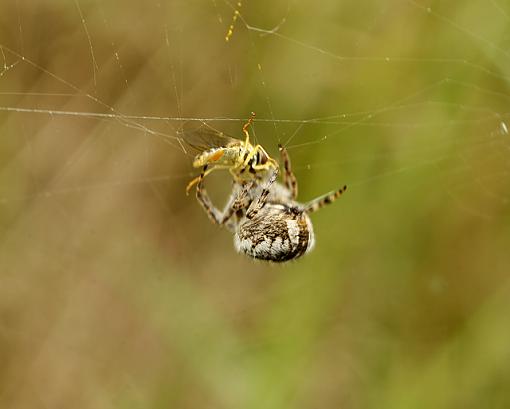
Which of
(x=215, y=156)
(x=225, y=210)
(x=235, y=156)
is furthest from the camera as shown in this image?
(x=225, y=210)

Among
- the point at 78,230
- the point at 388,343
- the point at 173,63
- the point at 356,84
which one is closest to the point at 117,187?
the point at 78,230

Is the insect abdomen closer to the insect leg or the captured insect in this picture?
the captured insect

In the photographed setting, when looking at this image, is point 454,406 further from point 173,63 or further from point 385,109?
point 173,63

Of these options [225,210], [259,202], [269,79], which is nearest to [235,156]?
[259,202]

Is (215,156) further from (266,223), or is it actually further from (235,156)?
(266,223)

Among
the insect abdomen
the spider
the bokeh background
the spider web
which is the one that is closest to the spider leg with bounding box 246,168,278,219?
the spider

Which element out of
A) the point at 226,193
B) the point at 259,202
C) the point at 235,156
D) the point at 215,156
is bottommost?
the point at 215,156

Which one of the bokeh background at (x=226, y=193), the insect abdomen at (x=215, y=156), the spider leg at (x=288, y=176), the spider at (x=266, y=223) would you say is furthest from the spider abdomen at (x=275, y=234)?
the bokeh background at (x=226, y=193)
